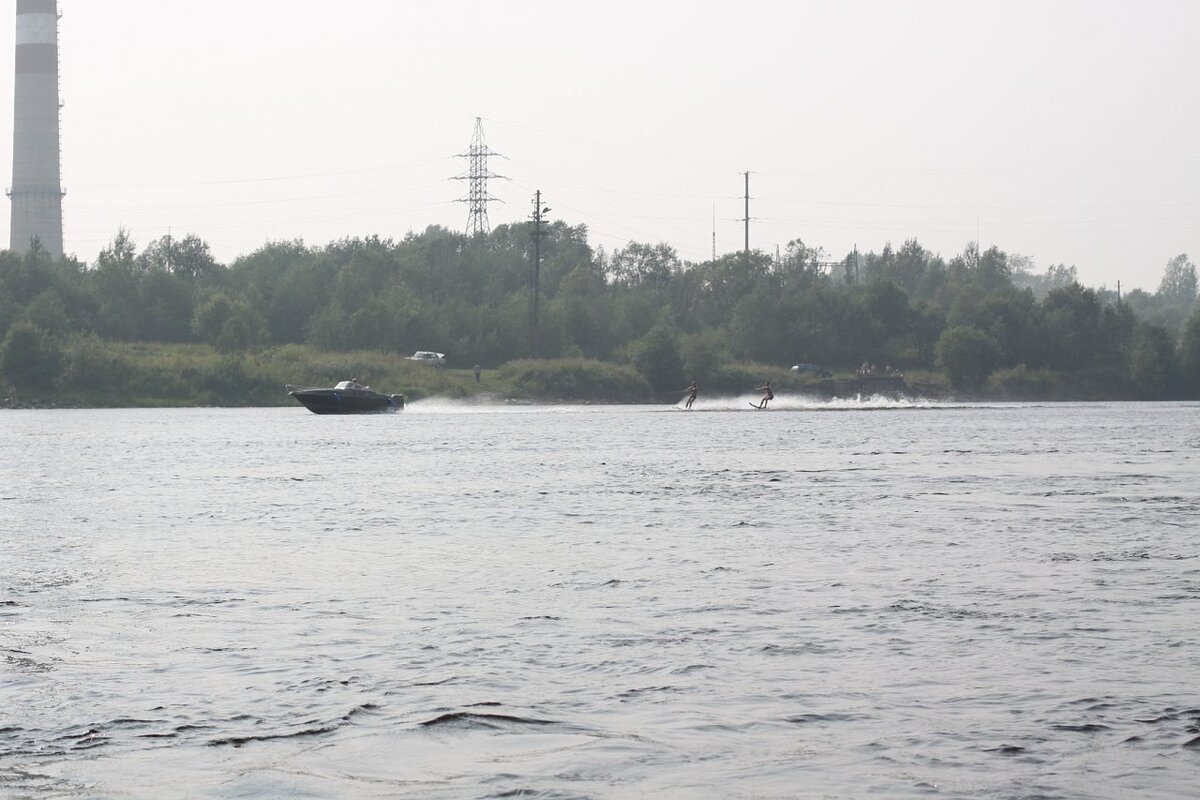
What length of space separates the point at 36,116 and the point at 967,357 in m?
106

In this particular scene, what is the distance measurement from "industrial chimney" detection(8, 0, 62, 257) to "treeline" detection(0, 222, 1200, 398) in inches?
602

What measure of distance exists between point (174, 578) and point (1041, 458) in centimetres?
4017

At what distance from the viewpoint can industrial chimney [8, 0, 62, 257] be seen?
17862 cm

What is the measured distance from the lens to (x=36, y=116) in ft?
586

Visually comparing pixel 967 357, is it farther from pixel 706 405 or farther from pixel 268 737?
pixel 268 737

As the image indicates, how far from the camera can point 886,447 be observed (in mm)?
68062

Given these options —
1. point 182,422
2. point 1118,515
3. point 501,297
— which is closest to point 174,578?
point 1118,515

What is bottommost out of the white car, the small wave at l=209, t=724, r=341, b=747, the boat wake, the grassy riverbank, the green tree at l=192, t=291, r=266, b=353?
the small wave at l=209, t=724, r=341, b=747

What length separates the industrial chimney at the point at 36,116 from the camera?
586ft

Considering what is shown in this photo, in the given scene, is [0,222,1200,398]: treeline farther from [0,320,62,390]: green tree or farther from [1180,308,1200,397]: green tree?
[0,320,62,390]: green tree

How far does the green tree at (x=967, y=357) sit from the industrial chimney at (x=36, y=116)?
330ft

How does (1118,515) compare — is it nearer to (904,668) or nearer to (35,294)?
(904,668)

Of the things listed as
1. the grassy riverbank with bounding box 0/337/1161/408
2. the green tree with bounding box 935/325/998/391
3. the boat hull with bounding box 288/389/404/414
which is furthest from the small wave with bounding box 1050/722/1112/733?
the green tree with bounding box 935/325/998/391

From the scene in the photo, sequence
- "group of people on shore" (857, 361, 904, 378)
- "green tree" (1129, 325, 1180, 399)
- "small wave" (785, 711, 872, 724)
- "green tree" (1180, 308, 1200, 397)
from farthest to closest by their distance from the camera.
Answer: "green tree" (1180, 308, 1200, 397) → "green tree" (1129, 325, 1180, 399) → "group of people on shore" (857, 361, 904, 378) → "small wave" (785, 711, 872, 724)
